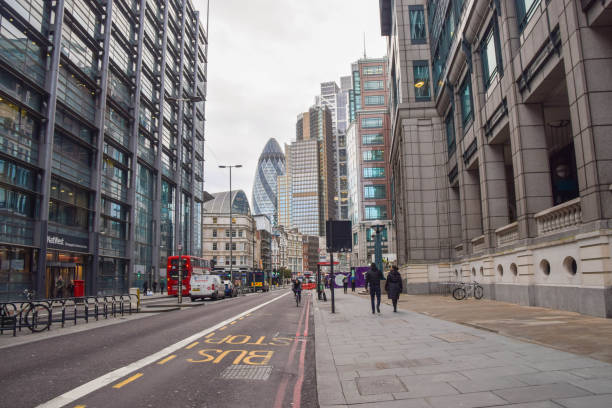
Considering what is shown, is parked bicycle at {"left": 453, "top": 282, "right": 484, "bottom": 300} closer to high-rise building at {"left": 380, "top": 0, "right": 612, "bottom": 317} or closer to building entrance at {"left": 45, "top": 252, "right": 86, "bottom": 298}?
high-rise building at {"left": 380, "top": 0, "right": 612, "bottom": 317}

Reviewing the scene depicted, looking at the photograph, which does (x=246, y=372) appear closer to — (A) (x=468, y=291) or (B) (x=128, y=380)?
(B) (x=128, y=380)

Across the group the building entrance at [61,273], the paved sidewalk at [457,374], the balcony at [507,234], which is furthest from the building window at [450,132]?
the building entrance at [61,273]

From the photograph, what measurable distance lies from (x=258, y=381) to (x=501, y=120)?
19217 mm

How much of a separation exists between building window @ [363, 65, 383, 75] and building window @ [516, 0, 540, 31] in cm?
8408

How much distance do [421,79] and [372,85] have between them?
6333cm

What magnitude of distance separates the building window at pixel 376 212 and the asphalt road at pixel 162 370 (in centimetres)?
7735

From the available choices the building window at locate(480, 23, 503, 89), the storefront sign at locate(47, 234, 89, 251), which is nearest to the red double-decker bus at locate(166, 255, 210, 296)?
the storefront sign at locate(47, 234, 89, 251)

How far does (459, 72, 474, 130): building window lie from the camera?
27.2 metres

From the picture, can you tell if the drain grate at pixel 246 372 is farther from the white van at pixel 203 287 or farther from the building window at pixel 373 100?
the building window at pixel 373 100

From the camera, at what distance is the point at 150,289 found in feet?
169

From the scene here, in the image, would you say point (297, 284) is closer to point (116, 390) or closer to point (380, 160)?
point (116, 390)

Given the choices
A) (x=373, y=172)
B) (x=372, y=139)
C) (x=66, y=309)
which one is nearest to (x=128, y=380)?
(x=66, y=309)

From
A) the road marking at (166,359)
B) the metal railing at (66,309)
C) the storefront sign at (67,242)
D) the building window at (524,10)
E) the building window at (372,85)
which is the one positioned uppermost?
the building window at (372,85)

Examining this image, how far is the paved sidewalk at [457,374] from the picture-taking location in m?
4.88
